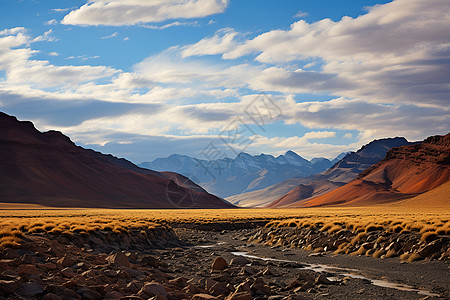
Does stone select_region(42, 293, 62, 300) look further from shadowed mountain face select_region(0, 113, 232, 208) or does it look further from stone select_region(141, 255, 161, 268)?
shadowed mountain face select_region(0, 113, 232, 208)

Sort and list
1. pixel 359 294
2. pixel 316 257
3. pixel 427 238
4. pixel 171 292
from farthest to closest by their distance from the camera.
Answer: pixel 316 257 < pixel 427 238 < pixel 359 294 < pixel 171 292

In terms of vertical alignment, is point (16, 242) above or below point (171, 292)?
above

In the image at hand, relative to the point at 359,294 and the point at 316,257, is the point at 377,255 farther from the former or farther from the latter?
the point at 359,294

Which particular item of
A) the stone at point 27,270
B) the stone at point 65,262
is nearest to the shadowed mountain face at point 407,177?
the stone at point 65,262

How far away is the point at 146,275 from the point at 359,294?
7964mm

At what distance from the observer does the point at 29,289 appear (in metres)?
10.9

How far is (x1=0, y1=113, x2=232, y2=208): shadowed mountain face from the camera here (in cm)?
12850

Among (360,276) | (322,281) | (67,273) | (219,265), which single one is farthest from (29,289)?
(360,276)

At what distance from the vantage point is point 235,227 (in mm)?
51031

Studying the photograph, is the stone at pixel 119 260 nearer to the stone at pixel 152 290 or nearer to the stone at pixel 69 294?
the stone at pixel 152 290

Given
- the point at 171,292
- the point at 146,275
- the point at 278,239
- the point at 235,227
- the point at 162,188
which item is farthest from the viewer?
the point at 162,188

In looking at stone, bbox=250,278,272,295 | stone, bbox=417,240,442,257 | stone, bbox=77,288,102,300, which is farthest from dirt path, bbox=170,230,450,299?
stone, bbox=77,288,102,300

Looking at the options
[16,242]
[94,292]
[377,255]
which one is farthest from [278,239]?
[94,292]

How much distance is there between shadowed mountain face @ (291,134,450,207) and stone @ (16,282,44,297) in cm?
14729
